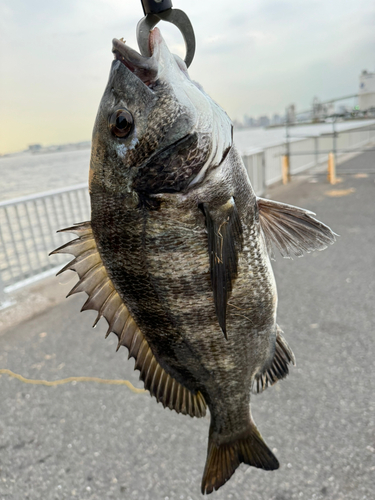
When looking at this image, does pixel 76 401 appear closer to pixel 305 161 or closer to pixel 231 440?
pixel 231 440

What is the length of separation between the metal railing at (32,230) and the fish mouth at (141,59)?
192 inches

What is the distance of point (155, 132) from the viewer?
1.12 m

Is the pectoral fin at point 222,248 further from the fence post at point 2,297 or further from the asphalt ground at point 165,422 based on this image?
the fence post at point 2,297

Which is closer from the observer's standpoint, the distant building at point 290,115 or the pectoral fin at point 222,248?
the pectoral fin at point 222,248

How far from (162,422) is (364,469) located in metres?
1.59

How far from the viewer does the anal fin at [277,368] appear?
1.55 meters

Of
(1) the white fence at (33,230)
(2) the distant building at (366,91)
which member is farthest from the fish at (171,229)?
(2) the distant building at (366,91)

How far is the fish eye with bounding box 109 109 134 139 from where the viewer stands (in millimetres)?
1110

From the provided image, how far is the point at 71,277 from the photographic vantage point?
20.2ft

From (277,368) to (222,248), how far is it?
74cm

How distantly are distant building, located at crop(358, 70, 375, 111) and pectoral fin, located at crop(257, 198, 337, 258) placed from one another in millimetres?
10427

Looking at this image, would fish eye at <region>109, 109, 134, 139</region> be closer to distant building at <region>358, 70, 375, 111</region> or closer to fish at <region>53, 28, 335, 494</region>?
fish at <region>53, 28, 335, 494</region>

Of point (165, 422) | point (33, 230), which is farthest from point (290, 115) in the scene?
point (165, 422)

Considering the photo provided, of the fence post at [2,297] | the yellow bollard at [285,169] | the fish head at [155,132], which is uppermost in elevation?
the fish head at [155,132]
